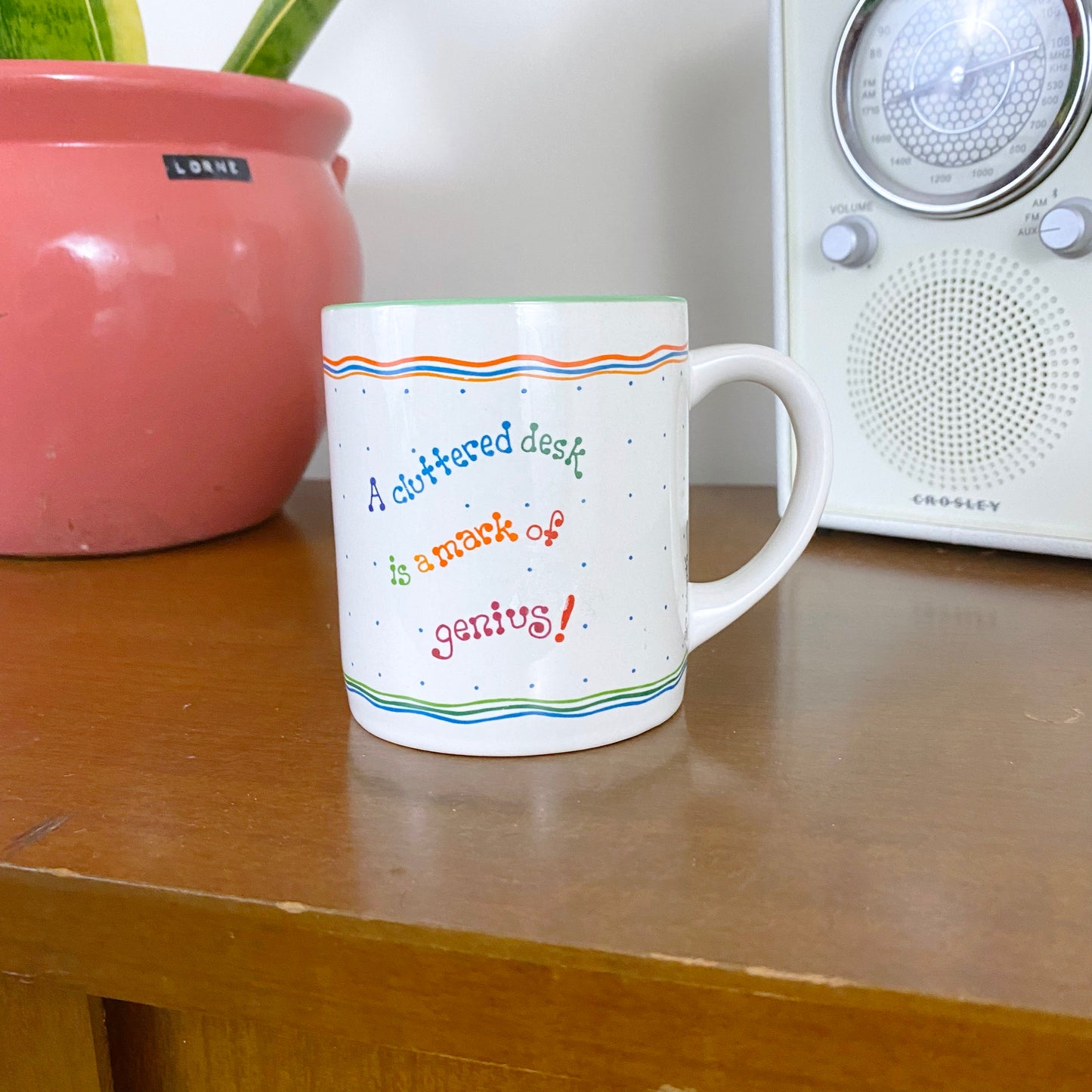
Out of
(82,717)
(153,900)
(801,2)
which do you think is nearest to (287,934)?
(153,900)

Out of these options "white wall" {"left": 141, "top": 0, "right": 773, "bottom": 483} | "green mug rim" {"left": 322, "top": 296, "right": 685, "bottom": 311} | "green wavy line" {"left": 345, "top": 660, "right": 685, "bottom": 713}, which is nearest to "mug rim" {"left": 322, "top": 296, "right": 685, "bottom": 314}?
"green mug rim" {"left": 322, "top": 296, "right": 685, "bottom": 311}

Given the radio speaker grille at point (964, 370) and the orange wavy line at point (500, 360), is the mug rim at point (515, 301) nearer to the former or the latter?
the orange wavy line at point (500, 360)

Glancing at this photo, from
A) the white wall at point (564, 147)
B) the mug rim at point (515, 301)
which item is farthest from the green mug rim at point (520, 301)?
the white wall at point (564, 147)

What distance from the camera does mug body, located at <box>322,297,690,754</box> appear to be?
29cm

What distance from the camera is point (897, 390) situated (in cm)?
53

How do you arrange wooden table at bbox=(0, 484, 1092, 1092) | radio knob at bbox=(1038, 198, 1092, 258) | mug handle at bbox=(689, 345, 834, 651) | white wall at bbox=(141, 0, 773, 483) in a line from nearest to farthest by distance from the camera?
wooden table at bbox=(0, 484, 1092, 1092) → mug handle at bbox=(689, 345, 834, 651) → radio knob at bbox=(1038, 198, 1092, 258) → white wall at bbox=(141, 0, 773, 483)

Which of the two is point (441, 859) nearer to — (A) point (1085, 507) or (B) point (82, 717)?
(B) point (82, 717)

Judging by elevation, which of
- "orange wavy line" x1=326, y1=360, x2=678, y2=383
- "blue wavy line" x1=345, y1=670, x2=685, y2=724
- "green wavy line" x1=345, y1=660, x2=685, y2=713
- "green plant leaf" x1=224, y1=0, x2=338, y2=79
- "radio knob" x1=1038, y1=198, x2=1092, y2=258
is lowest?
"blue wavy line" x1=345, y1=670, x2=685, y2=724

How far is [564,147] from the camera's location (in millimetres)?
698

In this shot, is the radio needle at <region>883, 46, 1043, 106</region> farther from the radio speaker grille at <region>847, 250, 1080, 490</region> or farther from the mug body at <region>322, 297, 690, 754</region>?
the mug body at <region>322, 297, 690, 754</region>

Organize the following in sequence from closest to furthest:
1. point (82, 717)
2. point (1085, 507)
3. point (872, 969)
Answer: point (872, 969), point (82, 717), point (1085, 507)

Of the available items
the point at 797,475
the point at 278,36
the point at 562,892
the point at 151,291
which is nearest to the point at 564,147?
the point at 278,36

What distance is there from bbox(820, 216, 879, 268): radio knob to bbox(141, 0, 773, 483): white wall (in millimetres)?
168

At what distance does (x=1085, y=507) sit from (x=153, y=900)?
0.42 meters
